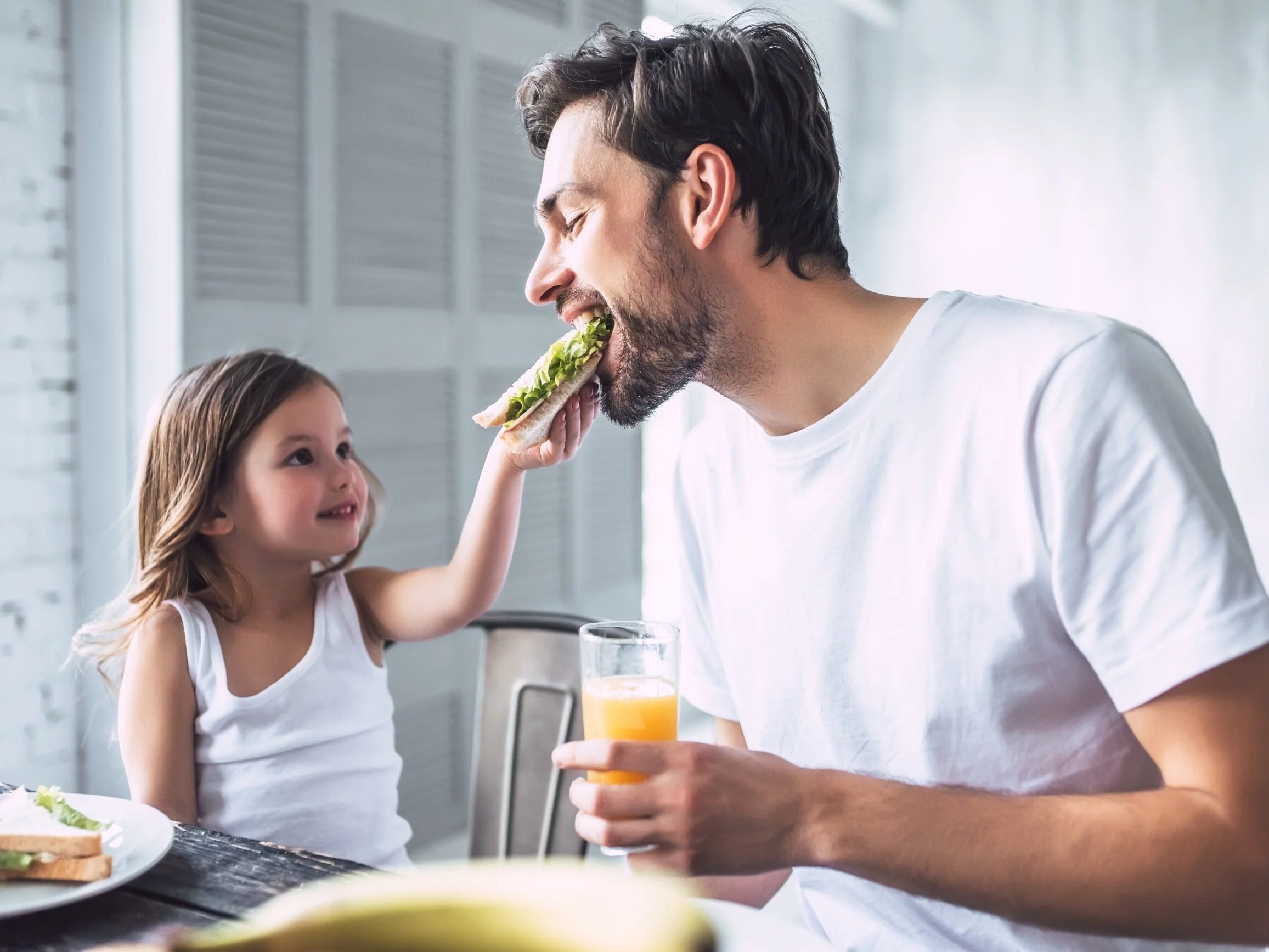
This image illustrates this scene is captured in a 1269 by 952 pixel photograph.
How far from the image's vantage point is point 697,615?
148 cm

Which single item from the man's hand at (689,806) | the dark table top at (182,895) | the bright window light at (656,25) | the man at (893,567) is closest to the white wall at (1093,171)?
the bright window light at (656,25)

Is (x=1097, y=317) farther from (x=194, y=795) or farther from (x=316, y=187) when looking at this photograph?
(x=316, y=187)

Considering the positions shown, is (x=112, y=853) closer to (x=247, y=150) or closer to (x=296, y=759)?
(x=296, y=759)

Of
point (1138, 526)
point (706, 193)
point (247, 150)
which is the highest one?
point (247, 150)

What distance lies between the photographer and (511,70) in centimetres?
309

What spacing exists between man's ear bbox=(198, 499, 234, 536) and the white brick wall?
68 centimetres

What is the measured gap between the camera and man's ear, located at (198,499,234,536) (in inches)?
70.5

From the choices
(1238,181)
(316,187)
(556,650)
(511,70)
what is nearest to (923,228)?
(1238,181)

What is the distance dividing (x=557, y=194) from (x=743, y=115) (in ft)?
0.85

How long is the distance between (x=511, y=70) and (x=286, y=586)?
1.86 meters

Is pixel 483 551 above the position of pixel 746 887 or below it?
above

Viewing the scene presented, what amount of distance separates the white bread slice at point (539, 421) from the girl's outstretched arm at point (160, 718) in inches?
22.9

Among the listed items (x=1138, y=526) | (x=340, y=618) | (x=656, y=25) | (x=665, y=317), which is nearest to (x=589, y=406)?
(x=665, y=317)

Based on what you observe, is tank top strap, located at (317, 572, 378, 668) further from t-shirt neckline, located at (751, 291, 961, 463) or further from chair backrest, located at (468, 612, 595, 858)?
t-shirt neckline, located at (751, 291, 961, 463)
